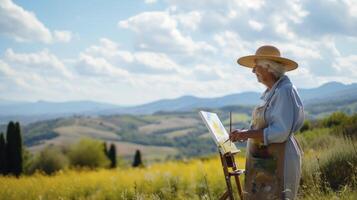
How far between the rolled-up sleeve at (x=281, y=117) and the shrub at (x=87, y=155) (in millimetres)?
50168

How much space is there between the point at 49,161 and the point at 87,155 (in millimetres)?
3813

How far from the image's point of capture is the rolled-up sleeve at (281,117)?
4102mm

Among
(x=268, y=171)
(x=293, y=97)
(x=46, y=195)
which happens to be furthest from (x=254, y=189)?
(x=46, y=195)

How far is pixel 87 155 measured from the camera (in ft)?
178

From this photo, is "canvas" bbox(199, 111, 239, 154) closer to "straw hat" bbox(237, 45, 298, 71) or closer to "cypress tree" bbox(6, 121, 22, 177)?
"straw hat" bbox(237, 45, 298, 71)

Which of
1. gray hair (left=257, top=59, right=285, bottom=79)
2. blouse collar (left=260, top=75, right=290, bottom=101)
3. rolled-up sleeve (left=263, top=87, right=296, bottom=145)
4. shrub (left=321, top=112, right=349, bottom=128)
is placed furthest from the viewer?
shrub (left=321, top=112, right=349, bottom=128)

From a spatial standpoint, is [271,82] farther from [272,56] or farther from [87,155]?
[87,155]

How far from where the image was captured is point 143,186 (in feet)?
38.0

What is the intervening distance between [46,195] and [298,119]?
29.3 feet

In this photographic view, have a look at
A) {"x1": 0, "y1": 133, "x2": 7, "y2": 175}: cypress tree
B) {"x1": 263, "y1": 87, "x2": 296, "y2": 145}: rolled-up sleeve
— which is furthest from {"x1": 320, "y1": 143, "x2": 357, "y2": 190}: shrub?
{"x1": 0, "y1": 133, "x2": 7, "y2": 175}: cypress tree

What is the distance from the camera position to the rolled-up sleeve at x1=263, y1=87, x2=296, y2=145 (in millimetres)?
4102

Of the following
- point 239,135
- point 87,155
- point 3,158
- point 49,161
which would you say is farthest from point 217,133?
point 87,155

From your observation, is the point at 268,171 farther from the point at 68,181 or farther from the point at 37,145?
the point at 37,145

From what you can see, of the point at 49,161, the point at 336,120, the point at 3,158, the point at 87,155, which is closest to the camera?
the point at 336,120
